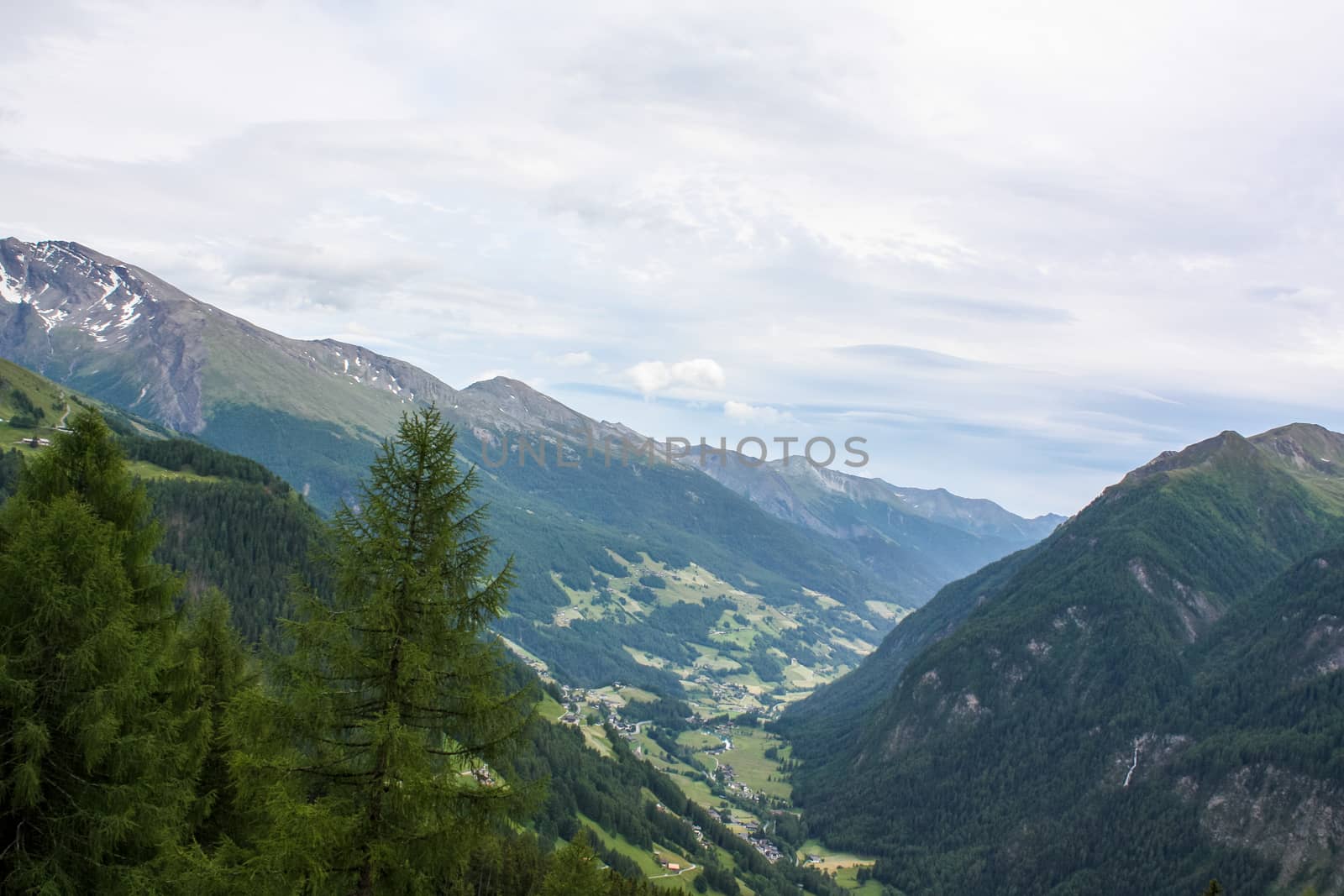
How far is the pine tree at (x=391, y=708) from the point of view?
1914 centimetres

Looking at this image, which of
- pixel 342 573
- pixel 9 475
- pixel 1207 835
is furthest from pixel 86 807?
pixel 1207 835

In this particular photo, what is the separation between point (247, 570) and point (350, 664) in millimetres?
181333

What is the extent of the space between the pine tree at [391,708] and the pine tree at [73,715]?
4201mm

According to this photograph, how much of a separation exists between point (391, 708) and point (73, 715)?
8395 mm

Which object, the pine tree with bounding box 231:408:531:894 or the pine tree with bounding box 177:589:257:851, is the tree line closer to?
the pine tree with bounding box 231:408:531:894

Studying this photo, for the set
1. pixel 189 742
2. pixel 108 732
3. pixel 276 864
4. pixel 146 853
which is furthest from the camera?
pixel 189 742

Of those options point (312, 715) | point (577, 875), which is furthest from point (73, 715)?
Result: point (577, 875)

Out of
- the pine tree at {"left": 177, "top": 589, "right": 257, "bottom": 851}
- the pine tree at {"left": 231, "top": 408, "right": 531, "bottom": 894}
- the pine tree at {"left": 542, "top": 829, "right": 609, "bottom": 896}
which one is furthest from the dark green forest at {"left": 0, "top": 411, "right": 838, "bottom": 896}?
the pine tree at {"left": 542, "top": 829, "right": 609, "bottom": 896}

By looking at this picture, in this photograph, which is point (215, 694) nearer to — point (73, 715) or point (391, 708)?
point (73, 715)

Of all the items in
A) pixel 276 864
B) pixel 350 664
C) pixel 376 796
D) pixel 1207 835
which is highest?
pixel 350 664

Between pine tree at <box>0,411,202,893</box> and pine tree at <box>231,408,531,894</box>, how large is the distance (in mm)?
4201

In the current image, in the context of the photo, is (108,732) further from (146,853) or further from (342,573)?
(342,573)

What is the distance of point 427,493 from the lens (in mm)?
21531

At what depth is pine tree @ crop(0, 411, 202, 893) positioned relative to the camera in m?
20.7
